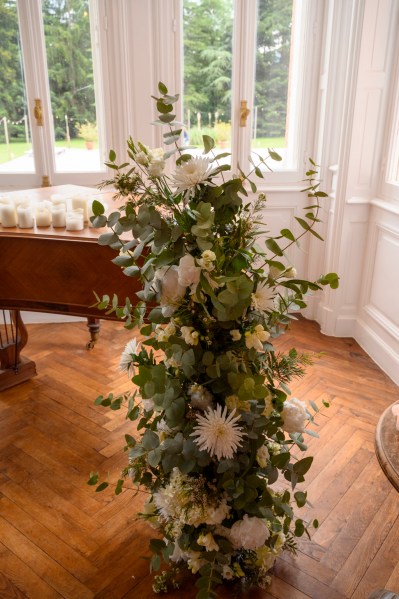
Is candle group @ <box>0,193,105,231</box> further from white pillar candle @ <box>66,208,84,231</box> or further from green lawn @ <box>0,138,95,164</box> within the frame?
green lawn @ <box>0,138,95,164</box>

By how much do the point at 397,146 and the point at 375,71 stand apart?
0.46m

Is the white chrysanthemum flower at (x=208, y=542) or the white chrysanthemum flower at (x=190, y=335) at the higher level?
the white chrysanthemum flower at (x=190, y=335)

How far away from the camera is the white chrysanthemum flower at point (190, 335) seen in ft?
4.62

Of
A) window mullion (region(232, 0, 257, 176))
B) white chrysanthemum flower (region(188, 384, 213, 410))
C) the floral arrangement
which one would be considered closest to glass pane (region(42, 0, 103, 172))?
window mullion (region(232, 0, 257, 176))

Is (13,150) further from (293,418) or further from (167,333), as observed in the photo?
(293,418)

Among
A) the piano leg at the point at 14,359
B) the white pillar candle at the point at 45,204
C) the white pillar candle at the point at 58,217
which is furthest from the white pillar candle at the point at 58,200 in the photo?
the piano leg at the point at 14,359

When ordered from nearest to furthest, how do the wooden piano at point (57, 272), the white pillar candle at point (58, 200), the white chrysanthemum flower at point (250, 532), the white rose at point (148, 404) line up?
the white chrysanthemum flower at point (250, 532) → the white rose at point (148, 404) → the wooden piano at point (57, 272) → the white pillar candle at point (58, 200)

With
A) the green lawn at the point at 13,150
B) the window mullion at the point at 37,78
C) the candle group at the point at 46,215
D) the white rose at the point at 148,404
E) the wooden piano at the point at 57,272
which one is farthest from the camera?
the green lawn at the point at 13,150

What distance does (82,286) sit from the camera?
232 centimetres

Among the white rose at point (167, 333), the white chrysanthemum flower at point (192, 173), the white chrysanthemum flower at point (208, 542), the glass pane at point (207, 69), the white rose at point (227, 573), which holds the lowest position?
the white rose at point (227, 573)

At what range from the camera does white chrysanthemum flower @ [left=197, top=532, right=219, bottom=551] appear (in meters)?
1.57

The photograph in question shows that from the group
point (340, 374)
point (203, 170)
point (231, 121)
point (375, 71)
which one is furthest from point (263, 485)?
point (231, 121)

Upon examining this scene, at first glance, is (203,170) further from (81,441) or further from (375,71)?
(375,71)

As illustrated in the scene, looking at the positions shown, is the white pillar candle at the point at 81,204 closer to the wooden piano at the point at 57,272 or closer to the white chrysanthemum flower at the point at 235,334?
the wooden piano at the point at 57,272
